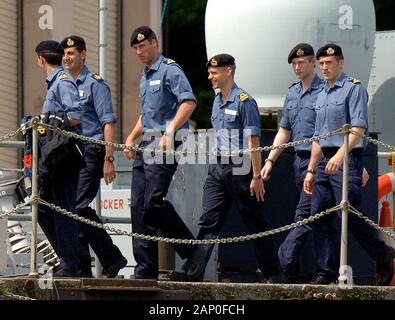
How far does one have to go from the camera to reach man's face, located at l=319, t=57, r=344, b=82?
12.4 metres

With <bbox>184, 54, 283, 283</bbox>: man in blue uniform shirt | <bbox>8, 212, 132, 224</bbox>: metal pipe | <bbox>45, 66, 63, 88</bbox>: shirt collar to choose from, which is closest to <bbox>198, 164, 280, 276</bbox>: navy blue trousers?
<bbox>184, 54, 283, 283</bbox>: man in blue uniform shirt

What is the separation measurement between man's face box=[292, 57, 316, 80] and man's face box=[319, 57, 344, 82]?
459 mm

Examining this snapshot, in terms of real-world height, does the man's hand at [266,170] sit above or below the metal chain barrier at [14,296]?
above

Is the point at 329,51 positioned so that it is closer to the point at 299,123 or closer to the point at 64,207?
the point at 299,123

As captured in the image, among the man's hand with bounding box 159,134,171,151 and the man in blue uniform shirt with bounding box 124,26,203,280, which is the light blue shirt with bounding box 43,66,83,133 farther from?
the man's hand with bounding box 159,134,171,151

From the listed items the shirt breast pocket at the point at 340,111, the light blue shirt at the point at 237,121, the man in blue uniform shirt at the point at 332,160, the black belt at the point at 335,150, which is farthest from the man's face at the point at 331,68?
the light blue shirt at the point at 237,121

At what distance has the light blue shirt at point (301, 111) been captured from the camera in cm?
1280

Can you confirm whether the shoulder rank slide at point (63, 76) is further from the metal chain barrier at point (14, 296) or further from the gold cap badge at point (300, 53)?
the gold cap badge at point (300, 53)

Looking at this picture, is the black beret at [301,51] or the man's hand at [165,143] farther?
the black beret at [301,51]

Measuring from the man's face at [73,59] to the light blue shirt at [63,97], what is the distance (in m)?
0.74

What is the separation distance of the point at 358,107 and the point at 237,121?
1017 millimetres

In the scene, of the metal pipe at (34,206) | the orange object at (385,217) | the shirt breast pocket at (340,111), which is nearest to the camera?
the metal pipe at (34,206)

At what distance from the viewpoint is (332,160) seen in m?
12.0

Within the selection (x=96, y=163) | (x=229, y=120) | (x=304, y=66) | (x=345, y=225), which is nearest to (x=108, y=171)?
(x=96, y=163)
